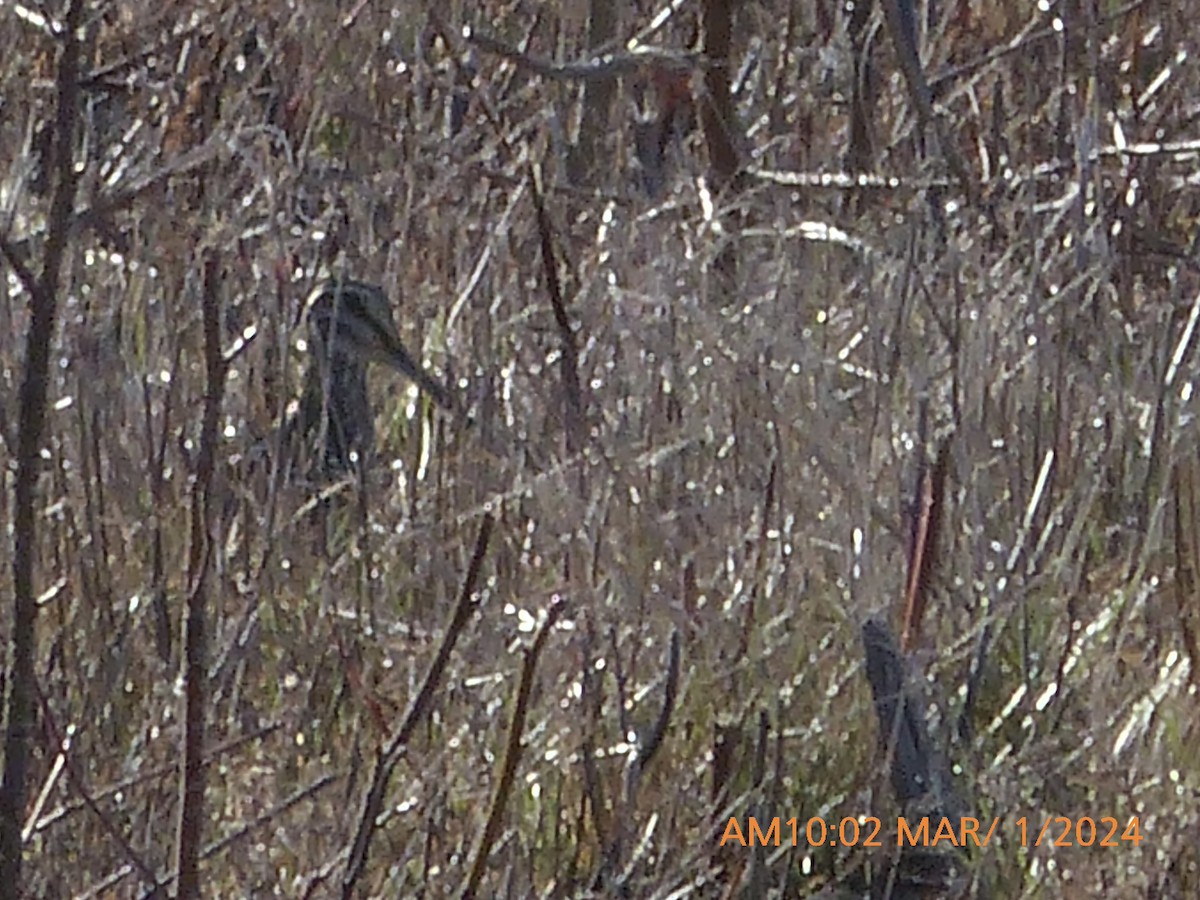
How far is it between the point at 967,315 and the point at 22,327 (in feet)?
4.88

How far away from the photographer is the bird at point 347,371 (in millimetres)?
3086

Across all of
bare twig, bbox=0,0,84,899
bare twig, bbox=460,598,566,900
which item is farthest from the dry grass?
bare twig, bbox=0,0,84,899

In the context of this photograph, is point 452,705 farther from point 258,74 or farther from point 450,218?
point 258,74

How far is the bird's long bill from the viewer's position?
3.41 m

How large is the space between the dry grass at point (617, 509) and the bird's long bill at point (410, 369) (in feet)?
0.19

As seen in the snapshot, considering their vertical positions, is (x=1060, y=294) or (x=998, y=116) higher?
(x=998, y=116)

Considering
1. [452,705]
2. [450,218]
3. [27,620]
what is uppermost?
[450,218]

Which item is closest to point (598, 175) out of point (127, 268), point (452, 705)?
point (127, 268)

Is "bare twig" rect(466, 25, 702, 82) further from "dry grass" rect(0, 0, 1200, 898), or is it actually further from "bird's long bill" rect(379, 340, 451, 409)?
"bird's long bill" rect(379, 340, 451, 409)

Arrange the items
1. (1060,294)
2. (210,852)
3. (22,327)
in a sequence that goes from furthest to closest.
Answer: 1. (1060,294)
2. (22,327)
3. (210,852)

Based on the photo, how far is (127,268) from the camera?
11.6 feet

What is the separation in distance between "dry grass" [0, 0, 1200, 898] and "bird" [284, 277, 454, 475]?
0.06m
